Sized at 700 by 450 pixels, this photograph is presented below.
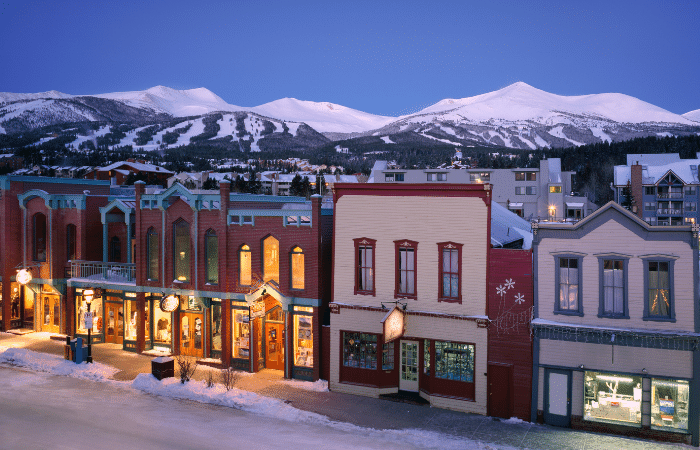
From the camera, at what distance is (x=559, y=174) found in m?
92.9

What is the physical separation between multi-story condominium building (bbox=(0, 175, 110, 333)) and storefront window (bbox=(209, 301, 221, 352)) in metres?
9.48

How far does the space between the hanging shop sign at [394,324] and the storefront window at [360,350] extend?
1465 mm

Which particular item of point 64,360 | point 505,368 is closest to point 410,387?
point 505,368

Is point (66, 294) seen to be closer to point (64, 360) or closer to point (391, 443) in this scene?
point (64, 360)

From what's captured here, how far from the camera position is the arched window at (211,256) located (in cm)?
2498

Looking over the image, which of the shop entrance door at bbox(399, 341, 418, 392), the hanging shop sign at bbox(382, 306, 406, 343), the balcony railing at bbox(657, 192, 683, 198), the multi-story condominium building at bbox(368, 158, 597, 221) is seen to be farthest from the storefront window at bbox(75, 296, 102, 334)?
the balcony railing at bbox(657, 192, 683, 198)

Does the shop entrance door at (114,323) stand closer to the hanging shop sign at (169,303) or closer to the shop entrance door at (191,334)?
the shop entrance door at (191,334)

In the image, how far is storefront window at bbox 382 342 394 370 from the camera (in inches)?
816

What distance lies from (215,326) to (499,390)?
13.4 meters

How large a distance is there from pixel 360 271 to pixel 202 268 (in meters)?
8.25

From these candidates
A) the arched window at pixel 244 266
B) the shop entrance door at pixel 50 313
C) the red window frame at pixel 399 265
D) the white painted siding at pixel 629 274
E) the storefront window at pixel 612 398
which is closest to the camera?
the white painted siding at pixel 629 274

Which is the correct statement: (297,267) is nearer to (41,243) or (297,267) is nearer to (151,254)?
(151,254)

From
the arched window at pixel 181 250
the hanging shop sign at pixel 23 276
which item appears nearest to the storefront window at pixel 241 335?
the arched window at pixel 181 250

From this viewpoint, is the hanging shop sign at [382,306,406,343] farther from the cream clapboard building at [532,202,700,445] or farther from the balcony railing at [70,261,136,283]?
the balcony railing at [70,261,136,283]
